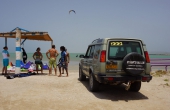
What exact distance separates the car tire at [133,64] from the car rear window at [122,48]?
35 centimetres

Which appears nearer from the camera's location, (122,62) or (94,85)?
(122,62)

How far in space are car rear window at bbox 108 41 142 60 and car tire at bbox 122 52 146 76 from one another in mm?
347

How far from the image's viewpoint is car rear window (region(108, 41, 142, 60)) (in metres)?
6.54

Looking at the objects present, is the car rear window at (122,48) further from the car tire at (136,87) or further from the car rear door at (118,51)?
the car tire at (136,87)

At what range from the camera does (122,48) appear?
670 cm

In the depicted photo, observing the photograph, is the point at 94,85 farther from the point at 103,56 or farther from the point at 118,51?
the point at 118,51

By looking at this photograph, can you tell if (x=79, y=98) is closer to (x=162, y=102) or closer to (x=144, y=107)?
(x=144, y=107)

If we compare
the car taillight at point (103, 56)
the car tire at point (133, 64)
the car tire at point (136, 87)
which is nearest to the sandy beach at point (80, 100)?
the car tire at point (136, 87)

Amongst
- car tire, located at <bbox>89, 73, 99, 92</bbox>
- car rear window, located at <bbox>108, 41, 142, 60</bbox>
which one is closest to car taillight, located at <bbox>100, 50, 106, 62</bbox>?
car rear window, located at <bbox>108, 41, 142, 60</bbox>

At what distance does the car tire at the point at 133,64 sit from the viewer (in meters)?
6.19

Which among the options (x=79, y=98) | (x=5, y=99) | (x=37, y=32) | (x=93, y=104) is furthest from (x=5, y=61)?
(x=93, y=104)

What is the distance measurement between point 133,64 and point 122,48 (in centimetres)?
76

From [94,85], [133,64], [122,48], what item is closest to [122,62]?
[133,64]

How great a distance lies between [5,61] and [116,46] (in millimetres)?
8474
